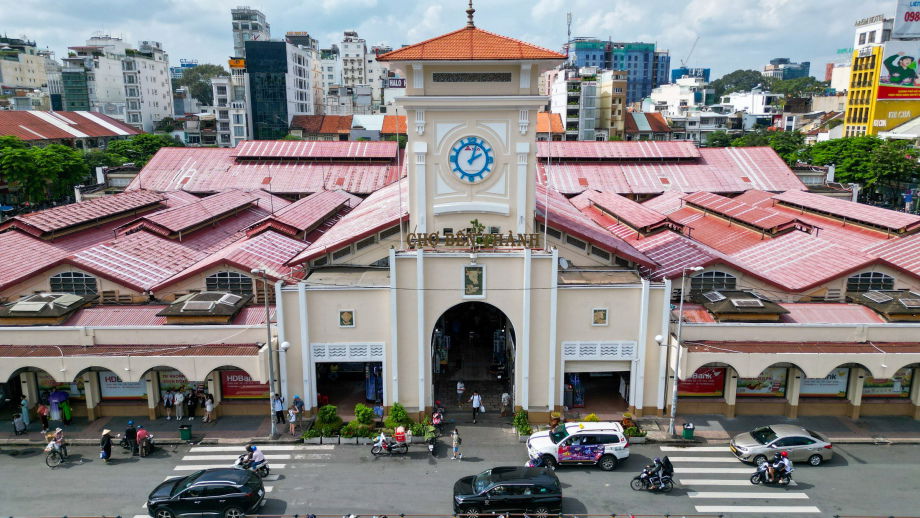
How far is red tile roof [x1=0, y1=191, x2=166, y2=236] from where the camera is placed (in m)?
45.3

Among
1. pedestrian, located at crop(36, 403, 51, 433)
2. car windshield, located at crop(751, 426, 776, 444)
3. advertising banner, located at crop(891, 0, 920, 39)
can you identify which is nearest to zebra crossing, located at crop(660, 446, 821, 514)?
car windshield, located at crop(751, 426, 776, 444)

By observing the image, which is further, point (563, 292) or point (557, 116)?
point (557, 116)

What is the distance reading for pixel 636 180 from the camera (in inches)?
2753

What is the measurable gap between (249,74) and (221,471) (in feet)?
418

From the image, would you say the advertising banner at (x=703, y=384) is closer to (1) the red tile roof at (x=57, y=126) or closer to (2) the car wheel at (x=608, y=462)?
(2) the car wheel at (x=608, y=462)

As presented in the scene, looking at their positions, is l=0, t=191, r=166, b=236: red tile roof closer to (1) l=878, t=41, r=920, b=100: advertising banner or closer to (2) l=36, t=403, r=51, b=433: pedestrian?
(2) l=36, t=403, r=51, b=433: pedestrian

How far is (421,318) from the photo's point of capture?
32312 mm

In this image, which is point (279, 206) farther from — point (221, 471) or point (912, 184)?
point (912, 184)

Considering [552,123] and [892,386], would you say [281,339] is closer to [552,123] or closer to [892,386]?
[892,386]

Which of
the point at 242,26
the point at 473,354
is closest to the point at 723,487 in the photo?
the point at 473,354

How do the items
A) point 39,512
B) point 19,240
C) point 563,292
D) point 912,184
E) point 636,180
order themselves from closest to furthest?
point 39,512
point 563,292
point 19,240
point 636,180
point 912,184

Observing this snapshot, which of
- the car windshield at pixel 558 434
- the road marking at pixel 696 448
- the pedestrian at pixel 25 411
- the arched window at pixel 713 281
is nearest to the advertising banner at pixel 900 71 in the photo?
the arched window at pixel 713 281

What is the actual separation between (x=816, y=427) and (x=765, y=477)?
26.0ft

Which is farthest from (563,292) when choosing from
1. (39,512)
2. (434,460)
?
(39,512)
